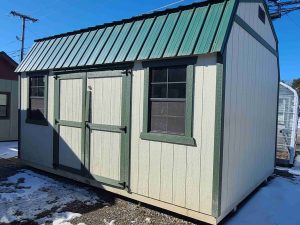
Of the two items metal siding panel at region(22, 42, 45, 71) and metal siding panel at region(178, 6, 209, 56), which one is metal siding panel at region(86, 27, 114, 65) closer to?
metal siding panel at region(178, 6, 209, 56)

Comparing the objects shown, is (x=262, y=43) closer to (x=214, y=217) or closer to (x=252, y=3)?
(x=252, y=3)

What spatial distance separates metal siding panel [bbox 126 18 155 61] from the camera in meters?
4.56

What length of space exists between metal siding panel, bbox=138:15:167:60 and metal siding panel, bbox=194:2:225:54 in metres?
0.83

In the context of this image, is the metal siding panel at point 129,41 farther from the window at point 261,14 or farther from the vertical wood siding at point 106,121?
the window at point 261,14

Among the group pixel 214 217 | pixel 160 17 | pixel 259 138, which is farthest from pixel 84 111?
pixel 259 138

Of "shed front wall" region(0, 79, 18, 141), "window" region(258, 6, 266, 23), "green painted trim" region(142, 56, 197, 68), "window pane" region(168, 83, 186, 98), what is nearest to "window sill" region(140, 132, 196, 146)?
"window pane" region(168, 83, 186, 98)

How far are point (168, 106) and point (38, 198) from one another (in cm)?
276

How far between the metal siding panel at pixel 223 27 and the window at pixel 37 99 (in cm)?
410

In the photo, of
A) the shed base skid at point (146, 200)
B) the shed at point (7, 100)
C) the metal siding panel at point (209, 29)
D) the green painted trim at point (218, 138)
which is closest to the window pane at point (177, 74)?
the metal siding panel at point (209, 29)

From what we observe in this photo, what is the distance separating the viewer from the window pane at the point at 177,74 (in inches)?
161

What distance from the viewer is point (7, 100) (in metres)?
11.4

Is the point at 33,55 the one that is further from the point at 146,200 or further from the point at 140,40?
the point at 146,200

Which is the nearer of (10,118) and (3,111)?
(3,111)

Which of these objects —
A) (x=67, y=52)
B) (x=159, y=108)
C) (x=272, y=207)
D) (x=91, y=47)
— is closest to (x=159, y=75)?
(x=159, y=108)
